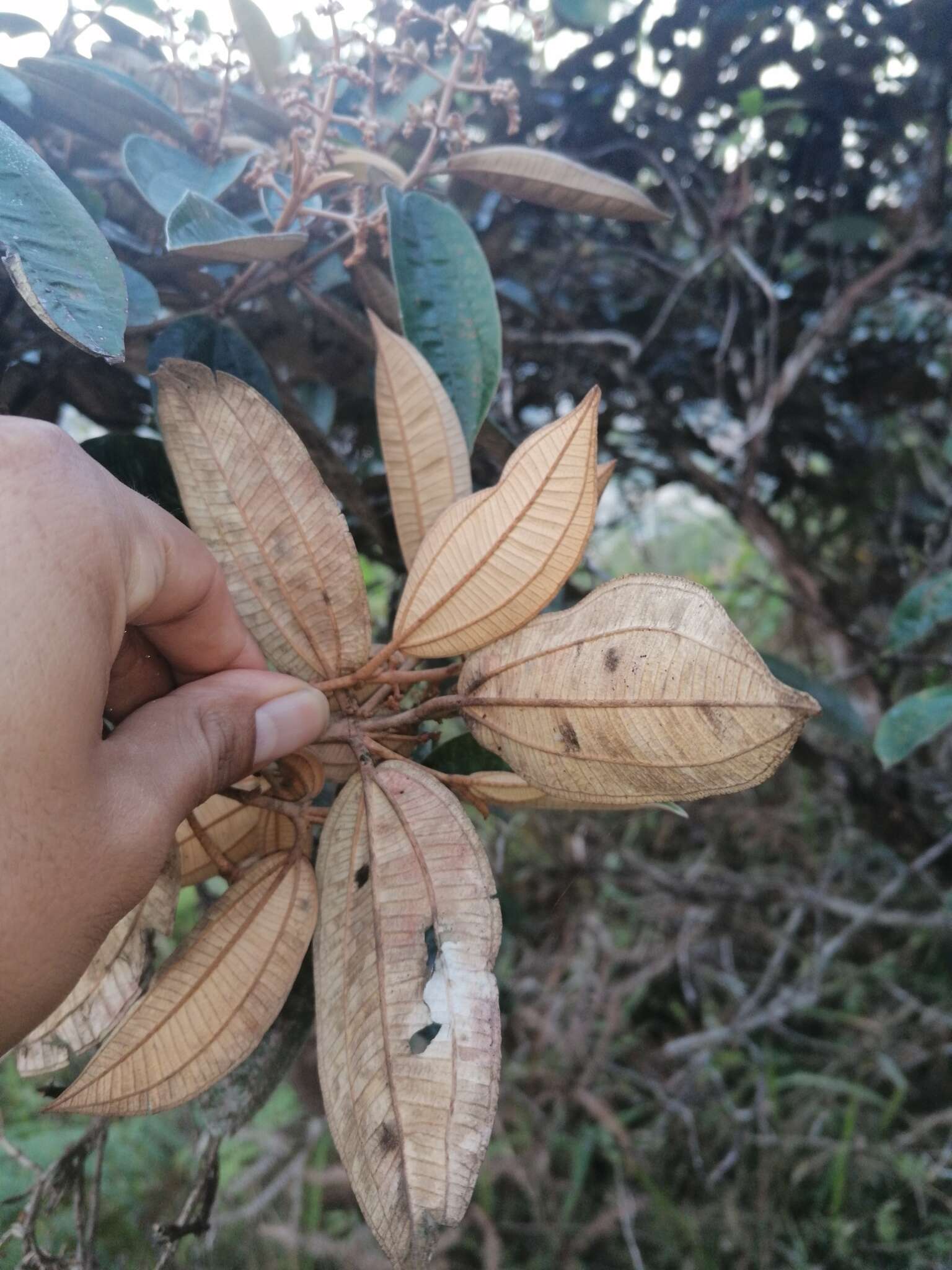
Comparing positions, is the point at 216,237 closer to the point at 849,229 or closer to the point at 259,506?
the point at 259,506

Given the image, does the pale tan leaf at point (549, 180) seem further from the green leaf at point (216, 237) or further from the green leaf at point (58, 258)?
the green leaf at point (58, 258)

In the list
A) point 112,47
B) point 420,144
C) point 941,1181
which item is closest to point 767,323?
point 420,144

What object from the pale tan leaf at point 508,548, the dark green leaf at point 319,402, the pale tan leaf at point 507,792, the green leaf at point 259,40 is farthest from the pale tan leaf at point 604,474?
the green leaf at point 259,40

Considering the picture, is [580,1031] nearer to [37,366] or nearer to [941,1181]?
[941,1181]

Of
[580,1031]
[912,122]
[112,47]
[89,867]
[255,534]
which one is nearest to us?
[89,867]

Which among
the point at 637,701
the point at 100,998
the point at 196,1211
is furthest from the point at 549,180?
the point at 196,1211
